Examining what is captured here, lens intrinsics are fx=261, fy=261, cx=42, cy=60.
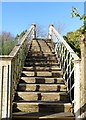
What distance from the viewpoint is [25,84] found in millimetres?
6219

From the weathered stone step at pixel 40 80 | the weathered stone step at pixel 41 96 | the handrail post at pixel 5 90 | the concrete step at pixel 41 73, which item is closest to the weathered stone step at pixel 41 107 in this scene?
the weathered stone step at pixel 41 96

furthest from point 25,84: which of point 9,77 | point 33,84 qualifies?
point 9,77

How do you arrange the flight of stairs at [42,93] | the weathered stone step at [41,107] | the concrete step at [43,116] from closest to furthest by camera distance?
the concrete step at [43,116] → the flight of stairs at [42,93] → the weathered stone step at [41,107]

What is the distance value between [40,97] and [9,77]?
1.44 metres

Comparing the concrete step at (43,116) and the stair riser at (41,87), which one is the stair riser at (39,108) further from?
the stair riser at (41,87)

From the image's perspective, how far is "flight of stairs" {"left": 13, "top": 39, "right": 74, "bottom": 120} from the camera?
5.11 metres

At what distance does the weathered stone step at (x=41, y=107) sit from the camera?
5.30m

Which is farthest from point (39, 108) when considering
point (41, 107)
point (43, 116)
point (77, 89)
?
point (77, 89)

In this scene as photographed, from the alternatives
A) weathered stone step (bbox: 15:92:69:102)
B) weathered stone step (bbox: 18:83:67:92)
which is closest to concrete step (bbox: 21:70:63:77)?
weathered stone step (bbox: 18:83:67:92)

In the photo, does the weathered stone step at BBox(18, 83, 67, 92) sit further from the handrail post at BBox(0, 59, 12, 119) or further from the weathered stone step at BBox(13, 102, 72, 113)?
the handrail post at BBox(0, 59, 12, 119)

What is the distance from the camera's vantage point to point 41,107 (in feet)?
17.5

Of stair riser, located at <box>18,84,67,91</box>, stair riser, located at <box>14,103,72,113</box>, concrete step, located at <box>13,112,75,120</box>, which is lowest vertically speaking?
concrete step, located at <box>13,112,75,120</box>

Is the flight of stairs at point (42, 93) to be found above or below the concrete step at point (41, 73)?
below

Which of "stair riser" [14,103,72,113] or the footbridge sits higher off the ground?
the footbridge
